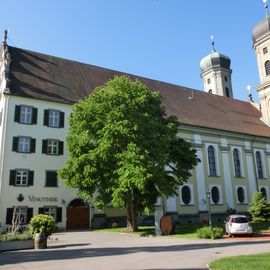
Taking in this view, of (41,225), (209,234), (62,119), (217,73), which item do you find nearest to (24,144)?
(62,119)

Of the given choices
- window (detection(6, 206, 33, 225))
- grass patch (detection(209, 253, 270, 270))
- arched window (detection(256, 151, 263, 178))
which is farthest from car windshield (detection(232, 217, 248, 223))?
arched window (detection(256, 151, 263, 178))

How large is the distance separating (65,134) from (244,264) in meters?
26.6

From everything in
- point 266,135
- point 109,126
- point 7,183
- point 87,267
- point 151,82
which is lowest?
point 87,267

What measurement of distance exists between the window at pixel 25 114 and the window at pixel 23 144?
165 centimetres

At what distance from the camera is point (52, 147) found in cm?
3391

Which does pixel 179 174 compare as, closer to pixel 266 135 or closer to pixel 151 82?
pixel 151 82

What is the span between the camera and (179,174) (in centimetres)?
2995

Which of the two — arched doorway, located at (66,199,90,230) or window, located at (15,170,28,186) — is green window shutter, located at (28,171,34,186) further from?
arched doorway, located at (66,199,90,230)

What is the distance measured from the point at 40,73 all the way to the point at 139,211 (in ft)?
61.2

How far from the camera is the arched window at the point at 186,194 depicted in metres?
40.4

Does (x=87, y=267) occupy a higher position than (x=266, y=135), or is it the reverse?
(x=266, y=135)

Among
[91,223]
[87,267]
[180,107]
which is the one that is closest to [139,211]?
[91,223]

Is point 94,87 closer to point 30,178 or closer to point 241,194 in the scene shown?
point 30,178

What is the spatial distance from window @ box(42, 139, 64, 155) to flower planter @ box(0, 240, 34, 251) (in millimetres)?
15094
